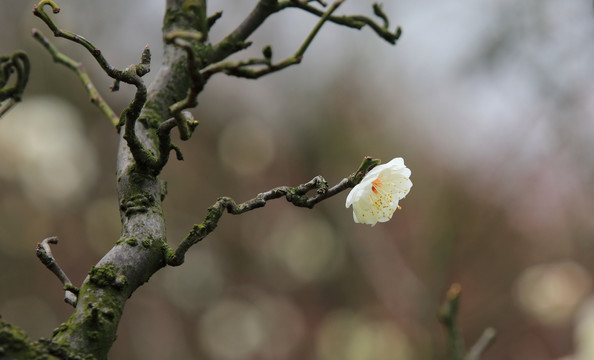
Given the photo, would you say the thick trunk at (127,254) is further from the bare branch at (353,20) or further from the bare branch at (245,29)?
the bare branch at (353,20)

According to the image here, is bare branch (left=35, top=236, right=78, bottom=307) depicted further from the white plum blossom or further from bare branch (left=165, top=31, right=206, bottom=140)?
the white plum blossom

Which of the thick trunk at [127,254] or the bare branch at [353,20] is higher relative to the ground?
the bare branch at [353,20]

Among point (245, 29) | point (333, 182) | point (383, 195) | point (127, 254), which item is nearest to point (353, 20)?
point (245, 29)

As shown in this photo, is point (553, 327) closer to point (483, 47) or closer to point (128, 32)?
point (483, 47)

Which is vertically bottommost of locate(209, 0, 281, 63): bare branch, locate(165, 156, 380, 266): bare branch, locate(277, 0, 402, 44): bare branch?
locate(165, 156, 380, 266): bare branch

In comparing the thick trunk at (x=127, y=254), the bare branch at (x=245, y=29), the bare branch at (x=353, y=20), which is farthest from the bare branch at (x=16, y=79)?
the bare branch at (x=353, y=20)

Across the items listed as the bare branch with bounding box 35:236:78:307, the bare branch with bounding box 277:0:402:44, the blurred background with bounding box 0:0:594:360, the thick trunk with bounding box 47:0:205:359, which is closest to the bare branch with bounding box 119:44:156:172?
the thick trunk with bounding box 47:0:205:359

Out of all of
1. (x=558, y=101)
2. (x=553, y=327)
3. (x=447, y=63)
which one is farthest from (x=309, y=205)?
(x=553, y=327)
